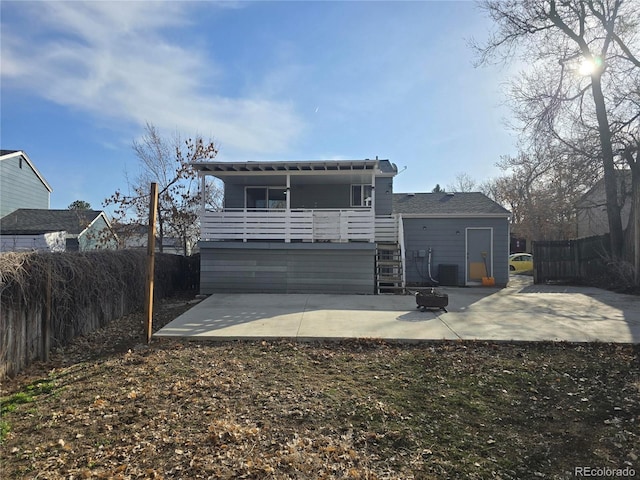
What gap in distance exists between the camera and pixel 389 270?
12.2 meters

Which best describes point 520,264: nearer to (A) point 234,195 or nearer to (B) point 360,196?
(B) point 360,196

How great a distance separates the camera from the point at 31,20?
646 centimetres

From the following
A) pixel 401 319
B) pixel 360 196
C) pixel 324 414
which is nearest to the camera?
pixel 324 414

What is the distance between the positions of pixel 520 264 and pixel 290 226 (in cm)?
1887

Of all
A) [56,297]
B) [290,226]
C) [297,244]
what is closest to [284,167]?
[290,226]

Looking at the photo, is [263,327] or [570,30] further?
[570,30]

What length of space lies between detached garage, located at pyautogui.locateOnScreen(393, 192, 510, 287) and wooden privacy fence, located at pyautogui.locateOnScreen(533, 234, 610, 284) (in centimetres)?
185

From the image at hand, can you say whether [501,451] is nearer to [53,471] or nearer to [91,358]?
[53,471]

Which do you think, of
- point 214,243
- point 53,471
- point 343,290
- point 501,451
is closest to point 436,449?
point 501,451

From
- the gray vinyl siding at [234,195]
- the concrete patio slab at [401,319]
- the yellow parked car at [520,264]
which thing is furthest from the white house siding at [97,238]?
the yellow parked car at [520,264]

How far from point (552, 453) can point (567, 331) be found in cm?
415

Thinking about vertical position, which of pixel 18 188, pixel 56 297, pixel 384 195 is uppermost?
pixel 18 188

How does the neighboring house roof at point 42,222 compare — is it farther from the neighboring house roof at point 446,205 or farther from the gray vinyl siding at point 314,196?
the neighboring house roof at point 446,205

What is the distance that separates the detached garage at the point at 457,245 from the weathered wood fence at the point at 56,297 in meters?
9.94
